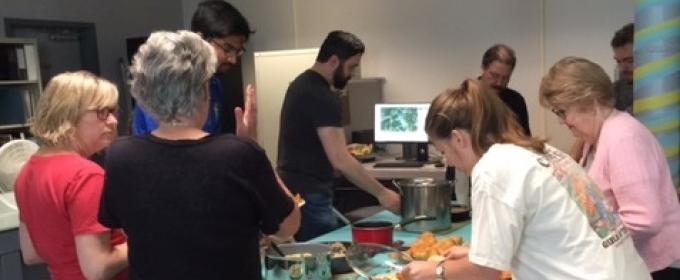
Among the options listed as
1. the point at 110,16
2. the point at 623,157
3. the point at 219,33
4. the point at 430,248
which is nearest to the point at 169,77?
the point at 219,33

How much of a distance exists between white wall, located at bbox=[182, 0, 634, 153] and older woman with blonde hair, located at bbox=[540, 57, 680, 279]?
315cm

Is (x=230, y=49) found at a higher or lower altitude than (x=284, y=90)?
higher

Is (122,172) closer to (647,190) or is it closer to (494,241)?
(494,241)

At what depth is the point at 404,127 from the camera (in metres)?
4.85

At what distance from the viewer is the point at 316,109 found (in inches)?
104

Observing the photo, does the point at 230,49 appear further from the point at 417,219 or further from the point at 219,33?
the point at 417,219

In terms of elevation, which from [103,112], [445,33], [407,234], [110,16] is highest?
[110,16]

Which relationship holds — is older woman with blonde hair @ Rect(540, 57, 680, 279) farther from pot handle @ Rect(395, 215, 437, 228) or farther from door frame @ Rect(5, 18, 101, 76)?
door frame @ Rect(5, 18, 101, 76)

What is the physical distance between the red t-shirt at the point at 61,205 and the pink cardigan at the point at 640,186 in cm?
124

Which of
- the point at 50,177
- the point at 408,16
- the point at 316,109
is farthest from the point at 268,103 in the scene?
the point at 50,177

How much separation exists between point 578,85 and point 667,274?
64 cm

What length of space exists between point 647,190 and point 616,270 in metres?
0.33

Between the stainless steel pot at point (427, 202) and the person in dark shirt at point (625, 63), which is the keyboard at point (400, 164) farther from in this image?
the stainless steel pot at point (427, 202)

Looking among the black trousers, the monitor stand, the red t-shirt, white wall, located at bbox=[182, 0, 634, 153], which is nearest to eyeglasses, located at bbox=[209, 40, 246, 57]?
the red t-shirt
